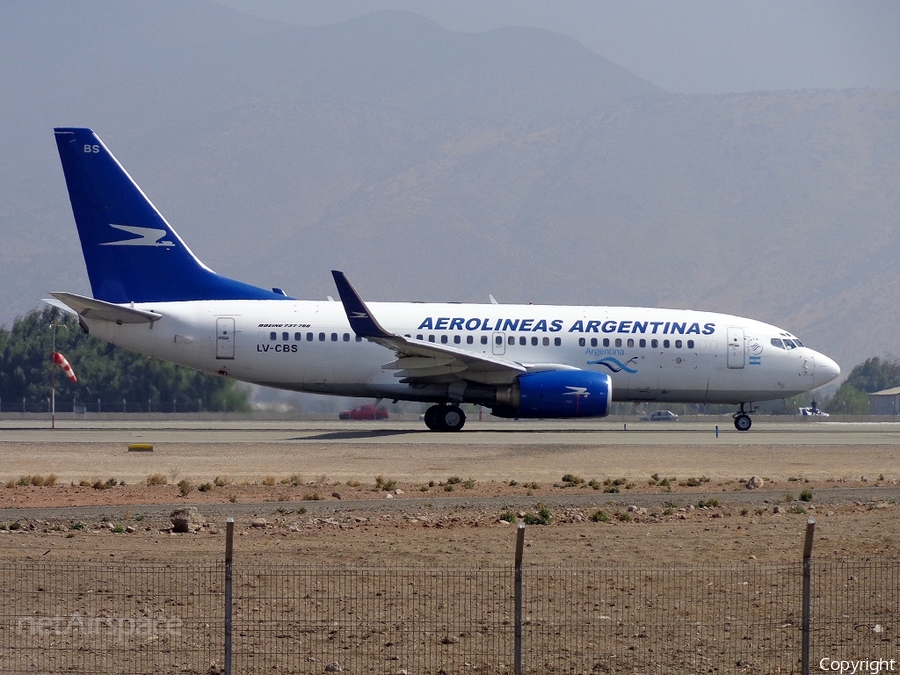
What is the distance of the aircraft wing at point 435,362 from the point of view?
3478 cm

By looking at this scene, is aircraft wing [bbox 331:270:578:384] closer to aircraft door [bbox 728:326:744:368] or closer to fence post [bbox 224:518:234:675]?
aircraft door [bbox 728:326:744:368]

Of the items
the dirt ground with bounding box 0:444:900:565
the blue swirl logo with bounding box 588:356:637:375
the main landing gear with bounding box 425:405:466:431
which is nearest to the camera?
the dirt ground with bounding box 0:444:900:565

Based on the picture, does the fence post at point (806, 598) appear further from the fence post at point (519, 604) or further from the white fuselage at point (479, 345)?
the white fuselage at point (479, 345)

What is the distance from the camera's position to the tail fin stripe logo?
37.8 m

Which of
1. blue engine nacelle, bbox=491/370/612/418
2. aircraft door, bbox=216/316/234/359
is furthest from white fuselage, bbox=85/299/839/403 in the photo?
blue engine nacelle, bbox=491/370/612/418

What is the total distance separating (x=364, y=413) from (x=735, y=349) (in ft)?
80.2

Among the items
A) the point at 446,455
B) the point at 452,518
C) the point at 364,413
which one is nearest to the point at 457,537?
the point at 452,518

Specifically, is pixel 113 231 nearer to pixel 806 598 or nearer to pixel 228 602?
pixel 228 602

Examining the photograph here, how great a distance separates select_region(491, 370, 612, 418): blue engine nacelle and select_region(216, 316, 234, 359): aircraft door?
8554mm

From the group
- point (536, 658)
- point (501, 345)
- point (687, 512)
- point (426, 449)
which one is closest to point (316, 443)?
point (426, 449)

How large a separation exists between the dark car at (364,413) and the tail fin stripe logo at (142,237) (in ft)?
63.1

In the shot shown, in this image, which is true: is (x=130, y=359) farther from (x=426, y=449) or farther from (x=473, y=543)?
(x=473, y=543)

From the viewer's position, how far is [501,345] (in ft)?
125

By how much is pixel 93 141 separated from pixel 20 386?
140 feet
